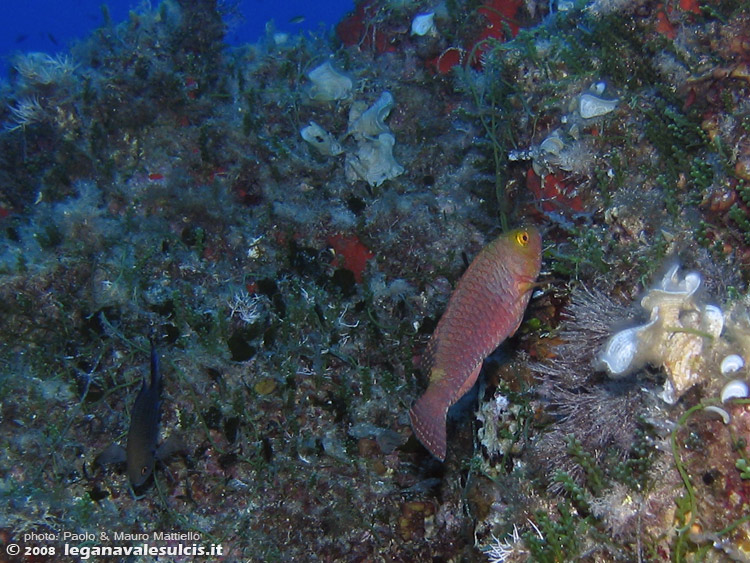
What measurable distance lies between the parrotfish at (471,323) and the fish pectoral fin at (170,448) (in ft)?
8.29

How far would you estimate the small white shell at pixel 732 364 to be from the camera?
190 centimetres

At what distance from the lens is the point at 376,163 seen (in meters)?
5.84

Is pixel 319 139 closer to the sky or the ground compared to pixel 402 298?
closer to the sky

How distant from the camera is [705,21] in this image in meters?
3.53

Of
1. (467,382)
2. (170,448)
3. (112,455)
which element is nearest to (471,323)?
(467,382)

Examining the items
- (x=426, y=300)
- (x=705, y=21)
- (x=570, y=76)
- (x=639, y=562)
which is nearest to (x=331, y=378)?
(x=426, y=300)

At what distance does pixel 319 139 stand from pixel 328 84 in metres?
1.16

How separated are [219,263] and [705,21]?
5.30m

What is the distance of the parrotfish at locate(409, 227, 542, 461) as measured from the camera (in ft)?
8.48

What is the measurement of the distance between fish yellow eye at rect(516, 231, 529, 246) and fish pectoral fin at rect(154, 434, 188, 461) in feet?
11.3

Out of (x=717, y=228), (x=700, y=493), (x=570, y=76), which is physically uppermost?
(x=570, y=76)

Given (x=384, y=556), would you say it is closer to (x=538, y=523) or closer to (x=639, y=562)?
(x=538, y=523)

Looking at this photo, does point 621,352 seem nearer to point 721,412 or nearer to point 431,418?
point 721,412

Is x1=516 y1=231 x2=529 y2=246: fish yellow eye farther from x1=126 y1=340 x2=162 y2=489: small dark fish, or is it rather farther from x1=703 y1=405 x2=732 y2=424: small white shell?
x1=126 y1=340 x2=162 y2=489: small dark fish
